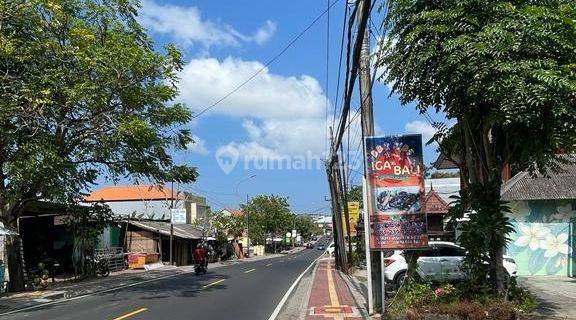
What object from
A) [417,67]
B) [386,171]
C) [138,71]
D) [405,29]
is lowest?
[386,171]

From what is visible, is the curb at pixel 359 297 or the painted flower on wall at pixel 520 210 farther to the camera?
the painted flower on wall at pixel 520 210

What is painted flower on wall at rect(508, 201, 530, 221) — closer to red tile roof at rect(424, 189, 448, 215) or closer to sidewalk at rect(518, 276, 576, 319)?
sidewalk at rect(518, 276, 576, 319)

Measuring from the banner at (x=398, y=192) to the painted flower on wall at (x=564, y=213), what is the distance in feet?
40.8

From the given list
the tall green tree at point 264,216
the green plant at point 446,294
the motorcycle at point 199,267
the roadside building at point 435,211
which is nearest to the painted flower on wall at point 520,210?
the roadside building at point 435,211

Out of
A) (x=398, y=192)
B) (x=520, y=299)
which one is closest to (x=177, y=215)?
(x=398, y=192)

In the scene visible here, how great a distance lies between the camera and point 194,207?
88.3 m

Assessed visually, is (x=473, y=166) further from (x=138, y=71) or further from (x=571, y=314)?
(x=138, y=71)

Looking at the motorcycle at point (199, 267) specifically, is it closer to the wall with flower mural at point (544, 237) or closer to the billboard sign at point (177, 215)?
the billboard sign at point (177, 215)

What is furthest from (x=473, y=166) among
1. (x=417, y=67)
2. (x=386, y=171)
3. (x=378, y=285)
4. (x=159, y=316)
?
(x=159, y=316)

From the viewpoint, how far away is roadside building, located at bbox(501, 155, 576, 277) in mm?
22250

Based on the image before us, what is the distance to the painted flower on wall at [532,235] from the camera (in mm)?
22734

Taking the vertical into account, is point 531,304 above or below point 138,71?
below

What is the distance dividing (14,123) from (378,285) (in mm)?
14224

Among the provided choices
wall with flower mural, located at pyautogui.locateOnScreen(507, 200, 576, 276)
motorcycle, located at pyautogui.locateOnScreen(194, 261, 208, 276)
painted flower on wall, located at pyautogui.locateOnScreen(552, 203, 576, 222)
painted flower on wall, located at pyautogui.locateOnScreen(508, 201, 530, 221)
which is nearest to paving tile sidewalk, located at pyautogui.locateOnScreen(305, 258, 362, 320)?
wall with flower mural, located at pyautogui.locateOnScreen(507, 200, 576, 276)
